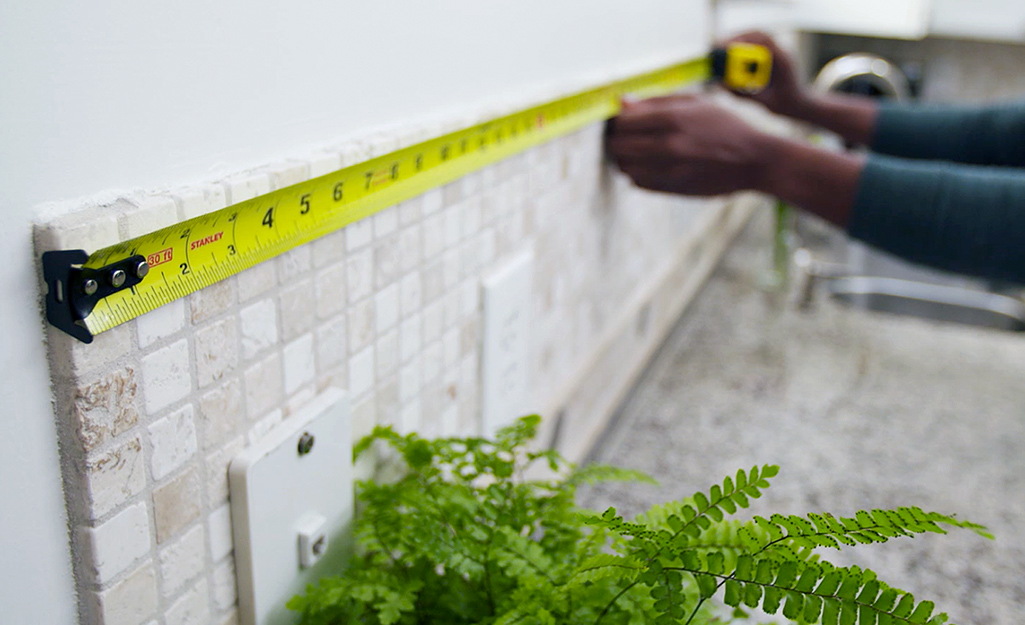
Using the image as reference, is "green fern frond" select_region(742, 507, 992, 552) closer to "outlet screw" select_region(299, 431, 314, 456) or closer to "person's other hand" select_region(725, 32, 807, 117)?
"outlet screw" select_region(299, 431, 314, 456)

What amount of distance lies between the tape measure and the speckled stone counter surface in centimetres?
36

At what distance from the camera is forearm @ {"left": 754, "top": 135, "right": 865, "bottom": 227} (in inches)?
33.8

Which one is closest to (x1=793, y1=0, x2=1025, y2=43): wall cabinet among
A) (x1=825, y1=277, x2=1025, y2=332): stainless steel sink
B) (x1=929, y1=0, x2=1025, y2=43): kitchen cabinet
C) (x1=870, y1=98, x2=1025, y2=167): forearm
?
(x1=929, y1=0, x2=1025, y2=43): kitchen cabinet

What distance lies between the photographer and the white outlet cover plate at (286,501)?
443mm

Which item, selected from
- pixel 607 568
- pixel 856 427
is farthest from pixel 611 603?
pixel 856 427

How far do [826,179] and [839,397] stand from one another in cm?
35

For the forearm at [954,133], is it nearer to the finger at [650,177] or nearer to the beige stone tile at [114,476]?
the finger at [650,177]

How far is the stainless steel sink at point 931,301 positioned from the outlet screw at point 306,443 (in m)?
1.24

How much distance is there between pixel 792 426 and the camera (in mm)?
1021

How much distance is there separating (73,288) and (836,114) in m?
1.16

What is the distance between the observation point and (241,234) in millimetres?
402

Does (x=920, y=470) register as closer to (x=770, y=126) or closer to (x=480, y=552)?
(x=480, y=552)

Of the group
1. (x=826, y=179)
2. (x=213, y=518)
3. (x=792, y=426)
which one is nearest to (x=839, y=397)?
(x=792, y=426)

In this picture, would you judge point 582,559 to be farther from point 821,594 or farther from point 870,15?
point 870,15
